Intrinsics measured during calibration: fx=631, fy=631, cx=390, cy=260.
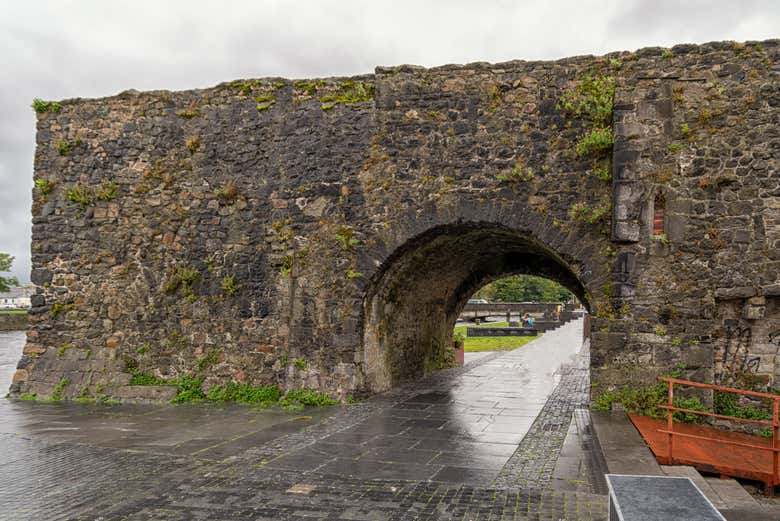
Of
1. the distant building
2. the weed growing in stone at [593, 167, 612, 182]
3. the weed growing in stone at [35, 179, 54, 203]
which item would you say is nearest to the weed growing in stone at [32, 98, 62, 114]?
the weed growing in stone at [35, 179, 54, 203]

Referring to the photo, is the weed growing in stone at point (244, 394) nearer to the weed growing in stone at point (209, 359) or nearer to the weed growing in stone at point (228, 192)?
the weed growing in stone at point (209, 359)

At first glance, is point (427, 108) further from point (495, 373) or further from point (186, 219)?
point (495, 373)

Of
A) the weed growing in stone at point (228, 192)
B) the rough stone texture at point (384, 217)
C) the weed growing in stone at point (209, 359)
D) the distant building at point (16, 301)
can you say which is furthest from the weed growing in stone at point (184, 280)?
the distant building at point (16, 301)

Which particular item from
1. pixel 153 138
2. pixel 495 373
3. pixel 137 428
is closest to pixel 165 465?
pixel 137 428

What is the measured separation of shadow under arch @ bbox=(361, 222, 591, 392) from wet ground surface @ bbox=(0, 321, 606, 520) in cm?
117

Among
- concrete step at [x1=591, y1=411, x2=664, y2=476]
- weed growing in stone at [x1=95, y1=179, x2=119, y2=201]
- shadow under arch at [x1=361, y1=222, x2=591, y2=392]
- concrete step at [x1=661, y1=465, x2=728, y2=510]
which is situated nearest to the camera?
concrete step at [x1=661, y1=465, x2=728, y2=510]

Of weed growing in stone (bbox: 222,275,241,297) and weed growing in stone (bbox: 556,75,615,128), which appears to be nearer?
weed growing in stone (bbox: 556,75,615,128)

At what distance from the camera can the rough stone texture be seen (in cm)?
865

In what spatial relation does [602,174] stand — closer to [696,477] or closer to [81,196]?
[696,477]

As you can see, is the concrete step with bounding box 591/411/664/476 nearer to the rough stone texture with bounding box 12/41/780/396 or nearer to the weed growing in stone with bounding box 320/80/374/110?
the rough stone texture with bounding box 12/41/780/396

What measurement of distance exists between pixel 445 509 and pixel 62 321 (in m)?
9.05

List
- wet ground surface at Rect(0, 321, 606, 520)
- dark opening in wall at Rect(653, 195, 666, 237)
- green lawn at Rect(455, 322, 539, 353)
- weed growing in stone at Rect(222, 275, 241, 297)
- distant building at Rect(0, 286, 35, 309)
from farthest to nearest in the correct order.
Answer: distant building at Rect(0, 286, 35, 309) → green lawn at Rect(455, 322, 539, 353) → weed growing in stone at Rect(222, 275, 241, 297) → dark opening in wall at Rect(653, 195, 666, 237) → wet ground surface at Rect(0, 321, 606, 520)

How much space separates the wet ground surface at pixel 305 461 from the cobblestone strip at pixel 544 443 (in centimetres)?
2

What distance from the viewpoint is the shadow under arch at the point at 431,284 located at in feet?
34.4
